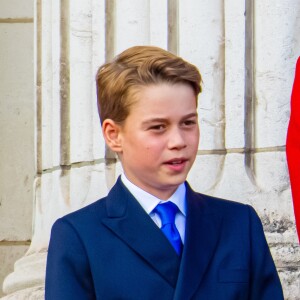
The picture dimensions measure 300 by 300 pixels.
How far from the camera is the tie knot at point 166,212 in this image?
3158 mm

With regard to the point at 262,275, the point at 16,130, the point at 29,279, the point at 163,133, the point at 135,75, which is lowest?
the point at 29,279

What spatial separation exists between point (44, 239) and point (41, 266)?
5.0 inches

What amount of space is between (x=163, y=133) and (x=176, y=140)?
43mm

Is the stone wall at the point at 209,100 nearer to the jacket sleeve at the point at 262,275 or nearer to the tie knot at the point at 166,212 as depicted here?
the jacket sleeve at the point at 262,275

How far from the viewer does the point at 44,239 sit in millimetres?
4500

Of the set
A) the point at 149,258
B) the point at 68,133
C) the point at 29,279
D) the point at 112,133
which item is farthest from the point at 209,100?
the point at 149,258

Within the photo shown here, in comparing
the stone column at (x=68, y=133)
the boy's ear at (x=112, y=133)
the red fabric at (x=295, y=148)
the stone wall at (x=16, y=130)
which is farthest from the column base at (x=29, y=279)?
the boy's ear at (x=112, y=133)

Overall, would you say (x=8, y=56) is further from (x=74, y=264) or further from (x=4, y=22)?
(x=74, y=264)

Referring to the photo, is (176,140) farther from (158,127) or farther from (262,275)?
(262,275)

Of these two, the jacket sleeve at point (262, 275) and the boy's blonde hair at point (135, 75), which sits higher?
the boy's blonde hair at point (135, 75)

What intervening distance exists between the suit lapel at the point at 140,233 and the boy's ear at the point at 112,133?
0.34ft

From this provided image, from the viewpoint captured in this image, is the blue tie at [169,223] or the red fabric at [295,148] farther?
the red fabric at [295,148]

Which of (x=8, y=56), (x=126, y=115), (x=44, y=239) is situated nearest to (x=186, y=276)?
(x=126, y=115)

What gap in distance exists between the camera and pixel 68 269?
3092 mm
